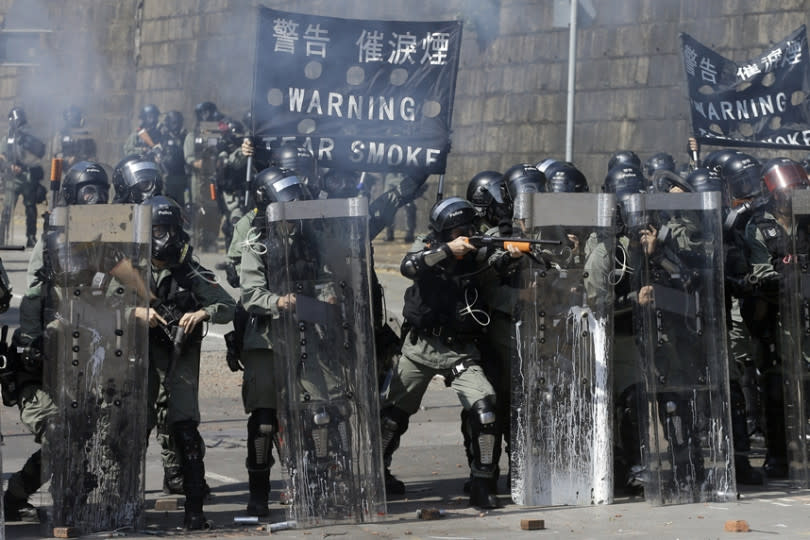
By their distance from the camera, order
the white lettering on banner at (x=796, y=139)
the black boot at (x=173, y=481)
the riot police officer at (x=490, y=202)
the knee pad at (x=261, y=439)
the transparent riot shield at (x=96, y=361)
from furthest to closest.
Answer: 1. the white lettering on banner at (x=796, y=139)
2. the riot police officer at (x=490, y=202)
3. the black boot at (x=173, y=481)
4. the knee pad at (x=261, y=439)
5. the transparent riot shield at (x=96, y=361)

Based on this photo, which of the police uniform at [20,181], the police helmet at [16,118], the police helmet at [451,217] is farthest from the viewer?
the police uniform at [20,181]

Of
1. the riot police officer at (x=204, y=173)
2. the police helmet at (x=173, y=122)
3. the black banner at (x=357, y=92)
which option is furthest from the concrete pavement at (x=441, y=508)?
the riot police officer at (x=204, y=173)

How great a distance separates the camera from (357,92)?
894 centimetres

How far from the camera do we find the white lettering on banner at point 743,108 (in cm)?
1132

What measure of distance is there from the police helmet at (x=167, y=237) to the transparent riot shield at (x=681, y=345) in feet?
7.44

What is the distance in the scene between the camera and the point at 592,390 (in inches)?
289

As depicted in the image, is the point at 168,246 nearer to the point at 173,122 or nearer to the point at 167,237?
the point at 167,237

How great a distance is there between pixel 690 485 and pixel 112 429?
290 centimetres

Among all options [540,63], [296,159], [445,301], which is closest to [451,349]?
[445,301]

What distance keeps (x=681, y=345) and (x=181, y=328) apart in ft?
8.34

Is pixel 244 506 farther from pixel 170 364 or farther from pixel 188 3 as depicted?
pixel 188 3

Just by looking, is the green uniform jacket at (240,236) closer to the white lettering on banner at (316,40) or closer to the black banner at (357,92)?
the black banner at (357,92)

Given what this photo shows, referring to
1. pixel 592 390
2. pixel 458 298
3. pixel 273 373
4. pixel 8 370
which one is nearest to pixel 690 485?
pixel 592 390

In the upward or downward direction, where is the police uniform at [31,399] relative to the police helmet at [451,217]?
downward
